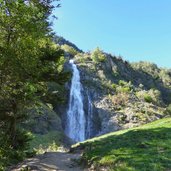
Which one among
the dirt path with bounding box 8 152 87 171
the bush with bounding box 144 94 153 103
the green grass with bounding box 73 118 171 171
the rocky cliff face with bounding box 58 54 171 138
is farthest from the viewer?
the bush with bounding box 144 94 153 103

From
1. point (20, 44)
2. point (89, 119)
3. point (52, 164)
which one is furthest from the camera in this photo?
point (89, 119)

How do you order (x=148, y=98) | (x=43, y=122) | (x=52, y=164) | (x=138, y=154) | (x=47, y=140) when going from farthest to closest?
(x=148, y=98)
(x=43, y=122)
(x=47, y=140)
(x=52, y=164)
(x=138, y=154)

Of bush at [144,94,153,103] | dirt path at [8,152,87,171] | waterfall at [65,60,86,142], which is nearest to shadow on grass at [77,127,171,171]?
dirt path at [8,152,87,171]

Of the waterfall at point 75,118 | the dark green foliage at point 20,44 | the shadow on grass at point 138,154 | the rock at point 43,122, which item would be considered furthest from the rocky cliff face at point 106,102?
the dark green foliage at point 20,44

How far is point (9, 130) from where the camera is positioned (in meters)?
17.0

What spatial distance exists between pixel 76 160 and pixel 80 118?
2953cm

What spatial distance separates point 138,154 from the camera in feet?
43.9

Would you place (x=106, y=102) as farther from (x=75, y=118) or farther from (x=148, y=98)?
(x=148, y=98)

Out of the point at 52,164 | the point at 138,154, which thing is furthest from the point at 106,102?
the point at 138,154

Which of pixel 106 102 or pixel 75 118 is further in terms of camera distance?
pixel 106 102

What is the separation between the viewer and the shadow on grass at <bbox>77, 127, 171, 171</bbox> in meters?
11.8

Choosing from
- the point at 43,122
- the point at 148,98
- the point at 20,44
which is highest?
the point at 148,98

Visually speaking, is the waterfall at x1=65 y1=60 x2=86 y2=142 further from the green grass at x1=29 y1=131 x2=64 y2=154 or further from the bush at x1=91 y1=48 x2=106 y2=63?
the bush at x1=91 y1=48 x2=106 y2=63

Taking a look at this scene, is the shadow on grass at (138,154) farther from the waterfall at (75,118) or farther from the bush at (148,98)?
the bush at (148,98)
